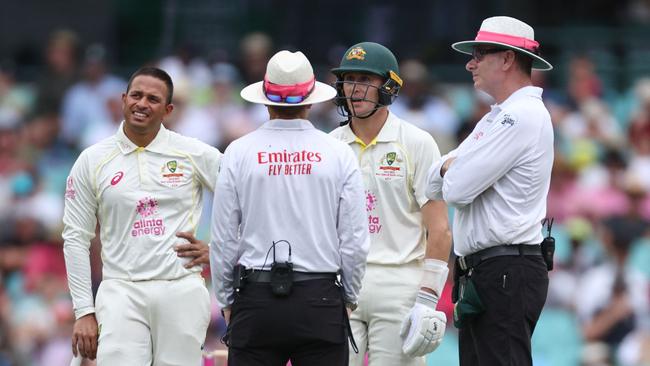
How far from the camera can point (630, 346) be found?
12.2 metres

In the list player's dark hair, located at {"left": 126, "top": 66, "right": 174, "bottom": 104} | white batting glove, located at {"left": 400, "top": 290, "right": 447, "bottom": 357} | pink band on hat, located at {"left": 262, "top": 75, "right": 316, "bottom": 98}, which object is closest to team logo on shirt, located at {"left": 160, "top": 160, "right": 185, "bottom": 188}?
player's dark hair, located at {"left": 126, "top": 66, "right": 174, "bottom": 104}

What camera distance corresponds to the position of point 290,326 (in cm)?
743

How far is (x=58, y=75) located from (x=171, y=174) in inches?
360

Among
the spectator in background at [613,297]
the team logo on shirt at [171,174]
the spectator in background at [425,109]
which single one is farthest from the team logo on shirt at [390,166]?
the spectator in background at [425,109]

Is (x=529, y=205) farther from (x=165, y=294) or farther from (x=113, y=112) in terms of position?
(x=113, y=112)

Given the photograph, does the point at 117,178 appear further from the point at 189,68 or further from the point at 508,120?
the point at 189,68

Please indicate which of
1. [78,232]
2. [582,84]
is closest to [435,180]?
[78,232]

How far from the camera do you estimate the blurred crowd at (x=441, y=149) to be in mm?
12523

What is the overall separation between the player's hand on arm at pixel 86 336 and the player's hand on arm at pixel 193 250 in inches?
25.0

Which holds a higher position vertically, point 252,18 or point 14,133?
point 252,18

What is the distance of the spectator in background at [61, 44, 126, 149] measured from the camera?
16.4 m

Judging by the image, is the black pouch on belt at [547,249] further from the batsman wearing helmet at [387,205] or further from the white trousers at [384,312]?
the white trousers at [384,312]

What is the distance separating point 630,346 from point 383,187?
4.32 m

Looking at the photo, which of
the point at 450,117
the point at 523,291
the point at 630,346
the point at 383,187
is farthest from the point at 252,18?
the point at 523,291
